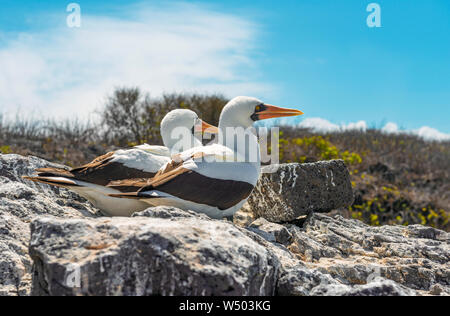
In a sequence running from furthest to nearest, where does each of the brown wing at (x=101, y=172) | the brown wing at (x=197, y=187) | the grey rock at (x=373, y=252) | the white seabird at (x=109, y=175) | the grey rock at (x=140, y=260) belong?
the brown wing at (x=101, y=172) → the white seabird at (x=109, y=175) → the brown wing at (x=197, y=187) → the grey rock at (x=373, y=252) → the grey rock at (x=140, y=260)

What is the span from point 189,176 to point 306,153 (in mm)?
11205

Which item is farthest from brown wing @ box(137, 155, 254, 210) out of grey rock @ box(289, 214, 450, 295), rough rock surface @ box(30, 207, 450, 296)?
rough rock surface @ box(30, 207, 450, 296)

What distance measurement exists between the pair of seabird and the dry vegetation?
8.62 metres

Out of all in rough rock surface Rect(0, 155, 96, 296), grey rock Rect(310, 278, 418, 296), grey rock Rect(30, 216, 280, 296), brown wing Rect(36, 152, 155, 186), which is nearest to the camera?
grey rock Rect(30, 216, 280, 296)

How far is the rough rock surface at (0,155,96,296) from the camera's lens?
10.2ft

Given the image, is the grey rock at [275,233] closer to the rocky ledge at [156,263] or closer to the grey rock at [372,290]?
the rocky ledge at [156,263]

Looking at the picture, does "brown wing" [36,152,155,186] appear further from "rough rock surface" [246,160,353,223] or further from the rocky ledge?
"rough rock surface" [246,160,353,223]

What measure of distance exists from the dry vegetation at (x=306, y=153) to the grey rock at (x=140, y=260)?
422 inches

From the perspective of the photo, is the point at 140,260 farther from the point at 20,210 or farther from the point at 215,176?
the point at 20,210

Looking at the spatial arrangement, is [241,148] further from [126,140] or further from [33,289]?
[126,140]

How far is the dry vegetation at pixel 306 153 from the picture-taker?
1386cm

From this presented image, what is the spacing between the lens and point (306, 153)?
14758 mm

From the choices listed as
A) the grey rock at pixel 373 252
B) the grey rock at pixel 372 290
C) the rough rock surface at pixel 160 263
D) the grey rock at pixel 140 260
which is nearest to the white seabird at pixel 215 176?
the grey rock at pixel 373 252
